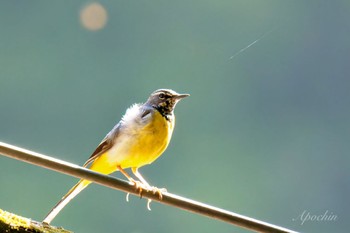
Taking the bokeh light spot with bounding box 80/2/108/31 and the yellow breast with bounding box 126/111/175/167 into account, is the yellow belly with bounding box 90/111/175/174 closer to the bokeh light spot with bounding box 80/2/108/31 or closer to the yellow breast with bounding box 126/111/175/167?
the yellow breast with bounding box 126/111/175/167

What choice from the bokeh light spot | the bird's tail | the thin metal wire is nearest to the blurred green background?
the bokeh light spot

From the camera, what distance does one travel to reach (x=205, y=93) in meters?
14.1

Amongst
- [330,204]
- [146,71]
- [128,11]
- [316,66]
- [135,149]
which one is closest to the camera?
[135,149]

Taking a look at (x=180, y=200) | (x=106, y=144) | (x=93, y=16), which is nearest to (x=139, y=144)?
(x=106, y=144)

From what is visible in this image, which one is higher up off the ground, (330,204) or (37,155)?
(330,204)

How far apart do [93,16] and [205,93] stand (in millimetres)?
2739

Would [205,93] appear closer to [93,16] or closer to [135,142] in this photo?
[93,16]

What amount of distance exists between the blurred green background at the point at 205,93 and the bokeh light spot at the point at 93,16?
89 mm

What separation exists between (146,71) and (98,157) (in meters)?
10.9

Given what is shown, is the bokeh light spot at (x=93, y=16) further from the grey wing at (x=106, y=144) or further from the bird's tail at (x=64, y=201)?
the bird's tail at (x=64, y=201)

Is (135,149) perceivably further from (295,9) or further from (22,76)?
(295,9)

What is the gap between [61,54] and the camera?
1398 centimetres

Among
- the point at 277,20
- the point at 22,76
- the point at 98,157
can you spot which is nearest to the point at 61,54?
the point at 22,76

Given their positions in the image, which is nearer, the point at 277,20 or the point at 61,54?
the point at 61,54
